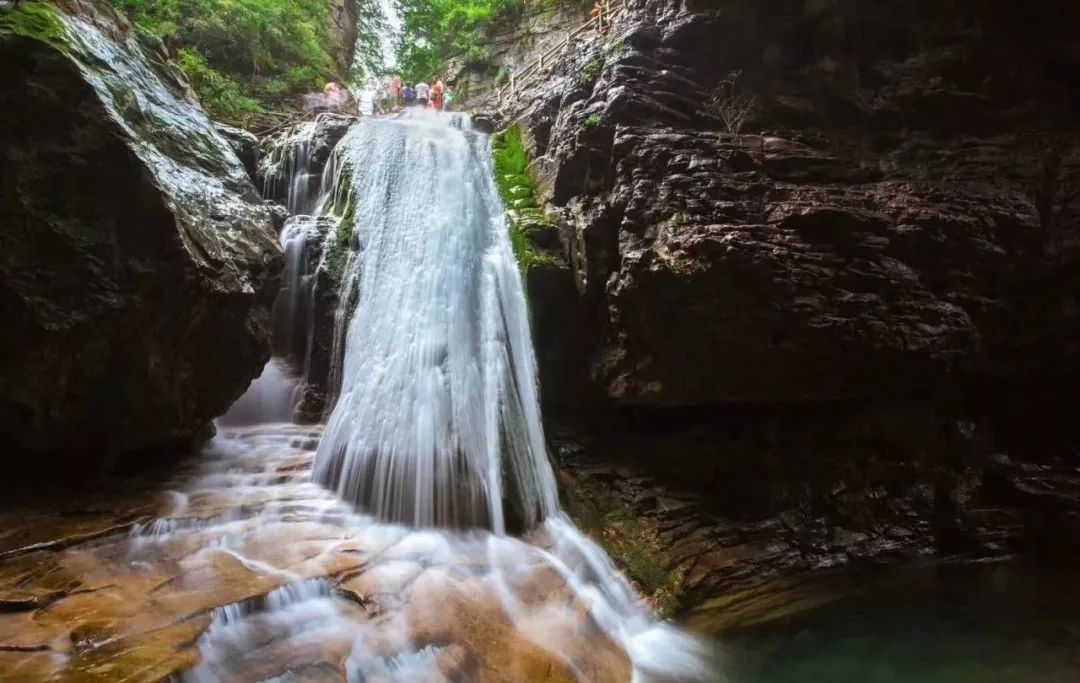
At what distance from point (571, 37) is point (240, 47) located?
10.1 metres

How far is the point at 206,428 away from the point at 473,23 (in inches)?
724

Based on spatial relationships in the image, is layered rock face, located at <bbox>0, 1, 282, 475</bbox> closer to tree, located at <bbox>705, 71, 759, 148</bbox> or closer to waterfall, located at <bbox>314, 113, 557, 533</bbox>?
waterfall, located at <bbox>314, 113, 557, 533</bbox>

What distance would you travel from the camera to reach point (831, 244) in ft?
26.5

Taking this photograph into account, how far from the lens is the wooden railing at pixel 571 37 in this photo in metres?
10.7

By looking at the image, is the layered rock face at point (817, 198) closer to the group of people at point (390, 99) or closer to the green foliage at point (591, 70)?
the green foliage at point (591, 70)

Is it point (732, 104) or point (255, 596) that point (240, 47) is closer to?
point (732, 104)

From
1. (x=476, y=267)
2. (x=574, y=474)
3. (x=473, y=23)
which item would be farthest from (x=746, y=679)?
(x=473, y=23)

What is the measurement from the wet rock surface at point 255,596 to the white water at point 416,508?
23mm

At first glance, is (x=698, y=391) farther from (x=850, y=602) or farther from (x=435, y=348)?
(x=435, y=348)

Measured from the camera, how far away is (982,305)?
28.9 ft

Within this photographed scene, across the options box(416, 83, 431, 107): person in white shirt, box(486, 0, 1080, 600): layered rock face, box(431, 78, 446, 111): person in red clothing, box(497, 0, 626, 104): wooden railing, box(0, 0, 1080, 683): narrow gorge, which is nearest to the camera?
box(0, 0, 1080, 683): narrow gorge

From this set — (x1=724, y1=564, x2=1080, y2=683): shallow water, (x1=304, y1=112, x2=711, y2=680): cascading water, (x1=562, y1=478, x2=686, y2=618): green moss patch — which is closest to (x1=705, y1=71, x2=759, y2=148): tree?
(x1=304, y1=112, x2=711, y2=680): cascading water

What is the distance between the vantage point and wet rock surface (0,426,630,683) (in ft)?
11.4

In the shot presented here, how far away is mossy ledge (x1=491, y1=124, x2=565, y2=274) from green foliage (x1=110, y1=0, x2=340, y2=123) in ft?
23.0
